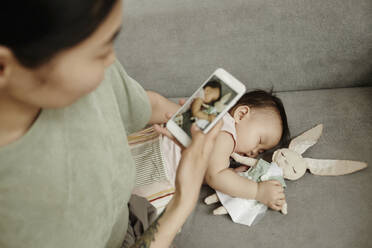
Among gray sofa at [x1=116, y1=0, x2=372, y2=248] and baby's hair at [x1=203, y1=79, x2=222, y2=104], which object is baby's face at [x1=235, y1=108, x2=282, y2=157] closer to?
gray sofa at [x1=116, y1=0, x2=372, y2=248]

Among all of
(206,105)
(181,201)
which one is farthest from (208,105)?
(181,201)

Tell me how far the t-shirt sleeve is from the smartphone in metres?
0.08

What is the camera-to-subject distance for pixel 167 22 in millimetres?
1181

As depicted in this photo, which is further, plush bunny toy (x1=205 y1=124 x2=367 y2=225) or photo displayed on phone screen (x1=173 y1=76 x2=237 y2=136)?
plush bunny toy (x1=205 y1=124 x2=367 y2=225)

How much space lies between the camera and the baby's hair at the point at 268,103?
3.75ft

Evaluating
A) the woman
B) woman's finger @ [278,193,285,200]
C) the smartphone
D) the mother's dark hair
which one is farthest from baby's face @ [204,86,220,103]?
the mother's dark hair

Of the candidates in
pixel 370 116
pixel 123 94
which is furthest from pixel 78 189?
pixel 370 116

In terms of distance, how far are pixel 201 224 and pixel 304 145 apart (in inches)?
16.3

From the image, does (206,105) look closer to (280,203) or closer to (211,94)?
(211,94)

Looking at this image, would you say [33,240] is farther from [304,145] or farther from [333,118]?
[333,118]

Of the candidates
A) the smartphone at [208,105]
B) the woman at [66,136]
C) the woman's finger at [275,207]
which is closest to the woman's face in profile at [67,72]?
the woman at [66,136]

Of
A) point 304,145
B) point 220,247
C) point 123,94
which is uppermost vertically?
point 123,94

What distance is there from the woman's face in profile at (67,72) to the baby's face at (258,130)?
735 millimetres

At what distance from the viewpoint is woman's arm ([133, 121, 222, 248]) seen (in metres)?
0.66
